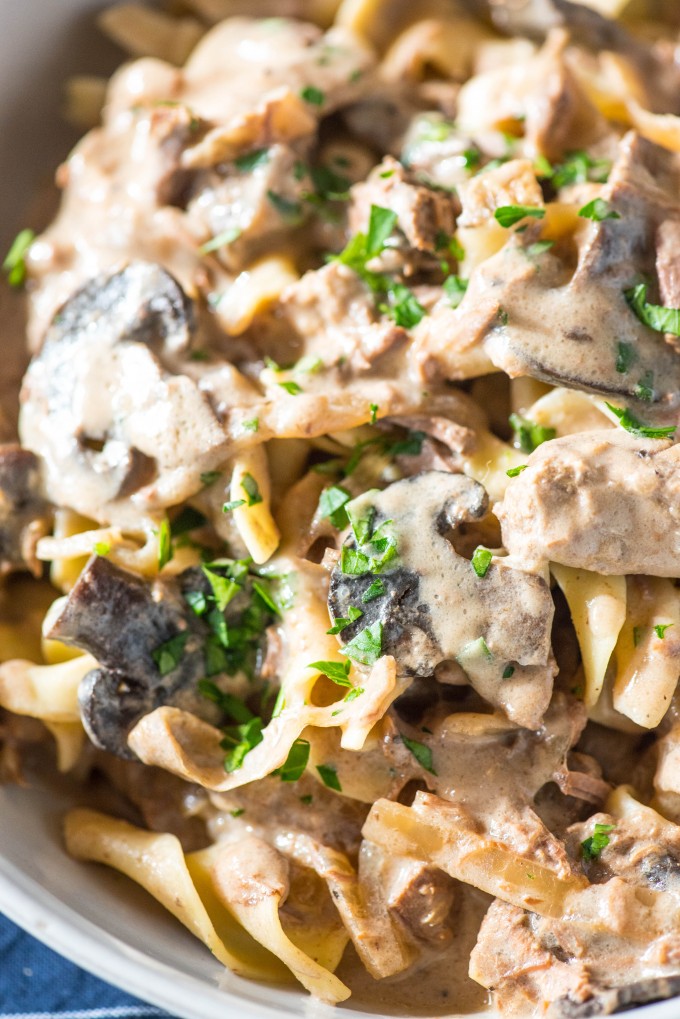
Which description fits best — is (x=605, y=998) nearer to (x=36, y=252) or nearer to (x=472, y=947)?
(x=472, y=947)

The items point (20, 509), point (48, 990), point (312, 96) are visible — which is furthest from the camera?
point (312, 96)

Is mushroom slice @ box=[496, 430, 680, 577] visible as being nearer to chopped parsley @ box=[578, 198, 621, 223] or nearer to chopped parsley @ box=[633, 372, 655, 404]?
chopped parsley @ box=[633, 372, 655, 404]

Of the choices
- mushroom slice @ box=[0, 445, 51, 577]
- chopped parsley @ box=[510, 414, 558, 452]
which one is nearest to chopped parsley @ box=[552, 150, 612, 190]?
chopped parsley @ box=[510, 414, 558, 452]

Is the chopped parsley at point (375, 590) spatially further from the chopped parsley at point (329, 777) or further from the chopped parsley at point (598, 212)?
the chopped parsley at point (598, 212)

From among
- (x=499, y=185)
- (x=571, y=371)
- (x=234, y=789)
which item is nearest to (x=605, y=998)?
(x=234, y=789)

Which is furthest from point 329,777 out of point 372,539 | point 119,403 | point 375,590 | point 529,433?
point 119,403

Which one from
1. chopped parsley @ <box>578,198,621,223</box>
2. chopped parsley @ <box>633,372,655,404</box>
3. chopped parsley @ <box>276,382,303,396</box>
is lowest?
chopped parsley @ <box>633,372,655,404</box>

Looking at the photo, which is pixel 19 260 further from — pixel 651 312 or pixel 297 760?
pixel 651 312
